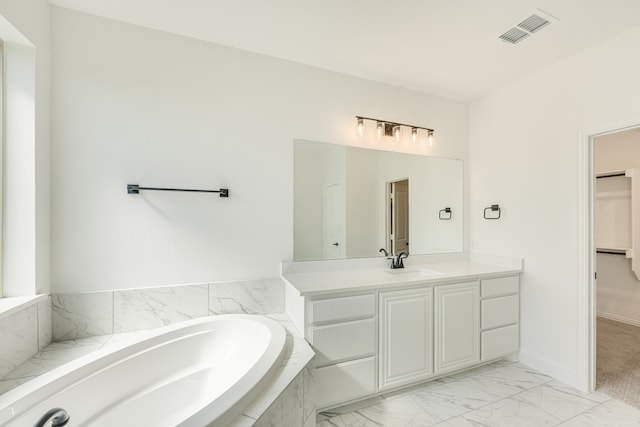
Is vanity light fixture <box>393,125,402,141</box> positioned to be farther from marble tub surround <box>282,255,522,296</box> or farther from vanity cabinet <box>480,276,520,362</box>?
vanity cabinet <box>480,276,520,362</box>

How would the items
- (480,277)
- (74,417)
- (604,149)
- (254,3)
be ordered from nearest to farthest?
(74,417) < (254,3) < (480,277) < (604,149)

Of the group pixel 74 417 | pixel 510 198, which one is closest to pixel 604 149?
pixel 510 198

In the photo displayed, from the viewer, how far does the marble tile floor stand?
A: 70.9 inches

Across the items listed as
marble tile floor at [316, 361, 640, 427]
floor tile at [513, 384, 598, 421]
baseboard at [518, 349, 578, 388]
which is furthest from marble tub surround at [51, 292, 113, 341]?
baseboard at [518, 349, 578, 388]

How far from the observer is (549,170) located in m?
2.36

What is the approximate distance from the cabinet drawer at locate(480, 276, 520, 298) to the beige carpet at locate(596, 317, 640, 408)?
34.1 inches

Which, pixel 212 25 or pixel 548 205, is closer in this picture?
pixel 212 25

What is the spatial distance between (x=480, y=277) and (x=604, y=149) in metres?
3.12

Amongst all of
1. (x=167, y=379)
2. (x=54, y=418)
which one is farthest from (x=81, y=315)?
(x=54, y=418)

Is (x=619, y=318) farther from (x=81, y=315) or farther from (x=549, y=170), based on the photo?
(x=81, y=315)

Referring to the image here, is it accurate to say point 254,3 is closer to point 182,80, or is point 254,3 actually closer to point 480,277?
point 182,80

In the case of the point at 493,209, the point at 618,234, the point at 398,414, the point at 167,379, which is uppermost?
the point at 493,209

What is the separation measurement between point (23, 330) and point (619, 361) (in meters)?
4.50

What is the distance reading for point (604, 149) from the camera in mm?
3693
